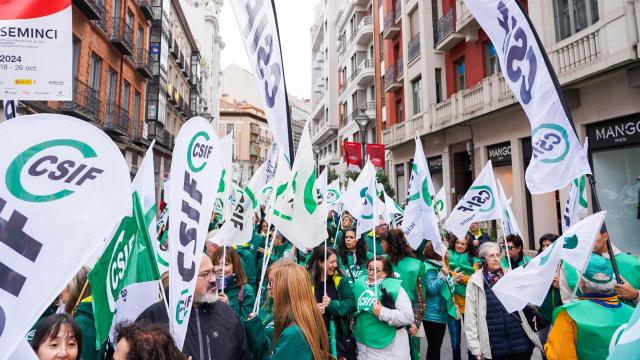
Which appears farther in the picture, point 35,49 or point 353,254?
point 353,254

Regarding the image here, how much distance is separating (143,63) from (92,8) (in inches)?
328

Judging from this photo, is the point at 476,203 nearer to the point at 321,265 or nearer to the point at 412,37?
the point at 321,265

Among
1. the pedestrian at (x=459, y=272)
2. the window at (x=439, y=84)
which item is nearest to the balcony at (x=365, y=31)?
the window at (x=439, y=84)

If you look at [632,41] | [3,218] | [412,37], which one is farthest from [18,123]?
[412,37]

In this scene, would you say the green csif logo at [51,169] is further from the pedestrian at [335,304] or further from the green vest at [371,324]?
the green vest at [371,324]

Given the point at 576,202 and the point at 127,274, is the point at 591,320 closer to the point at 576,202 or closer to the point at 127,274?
the point at 576,202

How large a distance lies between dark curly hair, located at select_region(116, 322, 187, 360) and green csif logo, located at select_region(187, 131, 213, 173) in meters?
0.98

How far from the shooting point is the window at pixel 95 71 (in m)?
17.8

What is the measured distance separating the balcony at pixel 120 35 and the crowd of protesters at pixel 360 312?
17143 mm

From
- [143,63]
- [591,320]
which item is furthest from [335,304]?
[143,63]

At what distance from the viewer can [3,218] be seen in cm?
143

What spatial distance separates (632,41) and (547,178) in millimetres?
7447

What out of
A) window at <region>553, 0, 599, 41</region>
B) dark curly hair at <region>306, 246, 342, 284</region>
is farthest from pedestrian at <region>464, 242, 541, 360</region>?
window at <region>553, 0, 599, 41</region>

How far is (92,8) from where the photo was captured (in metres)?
15.7
